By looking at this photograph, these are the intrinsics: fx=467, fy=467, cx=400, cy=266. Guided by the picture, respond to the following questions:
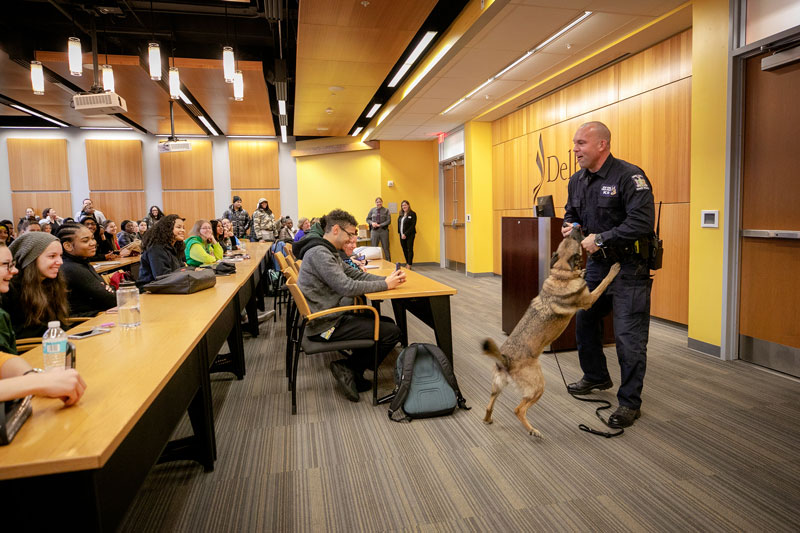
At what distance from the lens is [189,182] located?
11.7 metres

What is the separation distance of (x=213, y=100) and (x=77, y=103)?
383cm

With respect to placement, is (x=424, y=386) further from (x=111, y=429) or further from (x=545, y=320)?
(x=111, y=429)

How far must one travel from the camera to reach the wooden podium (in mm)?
4173

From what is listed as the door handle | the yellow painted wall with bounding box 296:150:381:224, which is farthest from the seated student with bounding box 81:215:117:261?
the door handle

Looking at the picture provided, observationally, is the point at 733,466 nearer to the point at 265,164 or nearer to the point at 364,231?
the point at 364,231

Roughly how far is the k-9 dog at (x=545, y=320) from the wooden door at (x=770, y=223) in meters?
1.91

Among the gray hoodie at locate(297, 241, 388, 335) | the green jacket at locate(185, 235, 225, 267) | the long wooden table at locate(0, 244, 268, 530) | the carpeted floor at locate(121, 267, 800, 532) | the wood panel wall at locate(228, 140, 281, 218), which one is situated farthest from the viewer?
the wood panel wall at locate(228, 140, 281, 218)

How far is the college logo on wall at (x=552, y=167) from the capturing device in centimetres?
642

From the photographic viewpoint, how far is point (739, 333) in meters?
3.79

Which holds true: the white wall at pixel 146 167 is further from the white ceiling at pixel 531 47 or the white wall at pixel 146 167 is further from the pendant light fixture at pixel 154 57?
the pendant light fixture at pixel 154 57

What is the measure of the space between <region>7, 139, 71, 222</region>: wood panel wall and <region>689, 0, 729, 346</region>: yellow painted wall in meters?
12.6

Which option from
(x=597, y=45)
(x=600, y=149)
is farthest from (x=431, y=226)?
(x=600, y=149)

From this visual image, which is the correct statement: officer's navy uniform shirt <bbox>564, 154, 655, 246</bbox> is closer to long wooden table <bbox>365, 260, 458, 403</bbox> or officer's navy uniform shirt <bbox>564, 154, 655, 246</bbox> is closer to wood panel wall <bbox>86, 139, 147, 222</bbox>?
long wooden table <bbox>365, 260, 458, 403</bbox>

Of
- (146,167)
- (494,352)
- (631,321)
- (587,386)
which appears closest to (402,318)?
(587,386)
